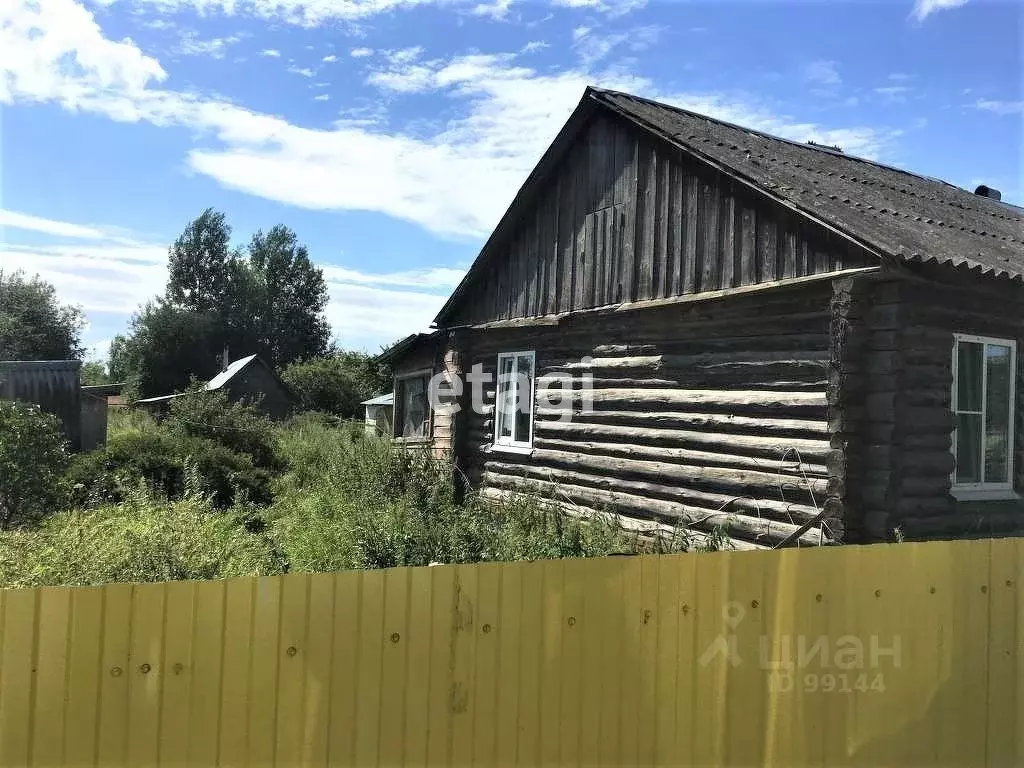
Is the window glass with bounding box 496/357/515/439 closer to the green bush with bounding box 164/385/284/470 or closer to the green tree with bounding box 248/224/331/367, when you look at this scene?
the green bush with bounding box 164/385/284/470

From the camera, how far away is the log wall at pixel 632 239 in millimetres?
7750

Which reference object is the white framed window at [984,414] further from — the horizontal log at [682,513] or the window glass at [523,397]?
the window glass at [523,397]

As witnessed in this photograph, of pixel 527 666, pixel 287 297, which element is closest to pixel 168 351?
pixel 287 297

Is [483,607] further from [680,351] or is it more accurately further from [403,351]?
[403,351]

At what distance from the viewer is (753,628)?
149 inches

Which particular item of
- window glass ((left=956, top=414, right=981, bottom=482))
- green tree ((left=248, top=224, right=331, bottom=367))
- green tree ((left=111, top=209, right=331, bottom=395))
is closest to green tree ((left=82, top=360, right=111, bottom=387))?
green tree ((left=111, top=209, right=331, bottom=395))

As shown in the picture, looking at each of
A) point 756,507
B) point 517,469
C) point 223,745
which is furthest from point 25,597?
point 517,469

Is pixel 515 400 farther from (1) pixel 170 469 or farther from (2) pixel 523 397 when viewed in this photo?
→ (1) pixel 170 469

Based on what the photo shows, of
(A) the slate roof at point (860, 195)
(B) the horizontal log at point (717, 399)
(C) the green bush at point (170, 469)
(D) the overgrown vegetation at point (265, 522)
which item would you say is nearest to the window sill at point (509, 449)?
(D) the overgrown vegetation at point (265, 522)

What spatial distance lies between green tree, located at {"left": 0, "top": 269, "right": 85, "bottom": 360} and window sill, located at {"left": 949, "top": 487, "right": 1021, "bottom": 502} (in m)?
48.5

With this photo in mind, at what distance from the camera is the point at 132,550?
6.06m

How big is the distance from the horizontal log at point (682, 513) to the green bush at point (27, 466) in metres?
6.14

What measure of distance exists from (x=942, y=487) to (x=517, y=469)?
6033 mm

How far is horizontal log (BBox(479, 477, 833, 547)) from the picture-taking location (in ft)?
24.0
